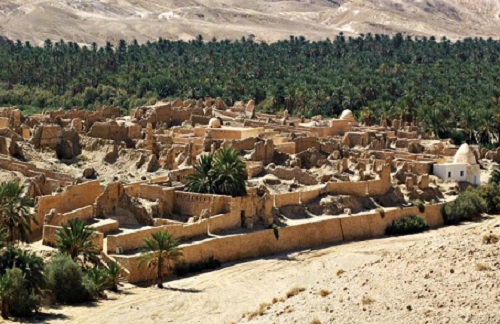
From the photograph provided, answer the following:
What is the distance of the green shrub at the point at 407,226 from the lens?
48.0m

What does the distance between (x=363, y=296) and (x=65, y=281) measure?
445 inches

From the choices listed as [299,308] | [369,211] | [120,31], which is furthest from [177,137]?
[120,31]

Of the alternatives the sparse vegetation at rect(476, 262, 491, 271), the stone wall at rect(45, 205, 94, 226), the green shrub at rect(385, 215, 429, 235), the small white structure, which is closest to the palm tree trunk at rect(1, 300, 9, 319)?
the stone wall at rect(45, 205, 94, 226)

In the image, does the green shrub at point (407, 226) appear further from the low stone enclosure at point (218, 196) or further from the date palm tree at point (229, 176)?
the date palm tree at point (229, 176)

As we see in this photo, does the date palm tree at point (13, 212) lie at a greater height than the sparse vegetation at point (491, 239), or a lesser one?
lesser

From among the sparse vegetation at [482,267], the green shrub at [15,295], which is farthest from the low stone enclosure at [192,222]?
the sparse vegetation at [482,267]

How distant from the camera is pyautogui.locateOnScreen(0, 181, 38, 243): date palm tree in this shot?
36219mm

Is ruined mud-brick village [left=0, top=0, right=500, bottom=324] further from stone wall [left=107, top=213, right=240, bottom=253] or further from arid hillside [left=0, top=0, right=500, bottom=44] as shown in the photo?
arid hillside [left=0, top=0, right=500, bottom=44]

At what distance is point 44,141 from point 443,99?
116ft

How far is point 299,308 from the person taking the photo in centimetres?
2667

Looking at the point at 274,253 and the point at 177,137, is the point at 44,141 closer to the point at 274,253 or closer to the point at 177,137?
the point at 177,137

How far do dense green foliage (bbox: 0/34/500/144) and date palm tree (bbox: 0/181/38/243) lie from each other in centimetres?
3994

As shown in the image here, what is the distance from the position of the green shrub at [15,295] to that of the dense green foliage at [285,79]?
145 feet

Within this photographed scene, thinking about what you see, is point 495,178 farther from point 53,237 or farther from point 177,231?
point 53,237
